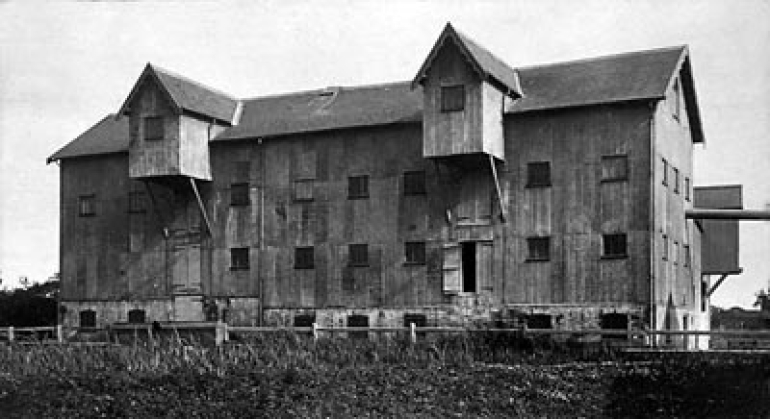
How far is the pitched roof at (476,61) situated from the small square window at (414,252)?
588cm

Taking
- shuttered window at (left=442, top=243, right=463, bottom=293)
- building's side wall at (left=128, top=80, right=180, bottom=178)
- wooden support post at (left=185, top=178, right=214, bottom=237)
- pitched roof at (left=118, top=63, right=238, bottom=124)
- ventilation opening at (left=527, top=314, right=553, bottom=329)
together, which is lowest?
ventilation opening at (left=527, top=314, right=553, bottom=329)

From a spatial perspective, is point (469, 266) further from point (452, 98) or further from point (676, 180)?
point (676, 180)

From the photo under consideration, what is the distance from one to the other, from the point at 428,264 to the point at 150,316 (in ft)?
40.8

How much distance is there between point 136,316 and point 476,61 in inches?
710

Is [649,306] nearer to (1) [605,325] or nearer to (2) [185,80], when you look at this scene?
(1) [605,325]

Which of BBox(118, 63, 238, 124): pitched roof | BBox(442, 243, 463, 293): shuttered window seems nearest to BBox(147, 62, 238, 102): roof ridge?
BBox(118, 63, 238, 124): pitched roof

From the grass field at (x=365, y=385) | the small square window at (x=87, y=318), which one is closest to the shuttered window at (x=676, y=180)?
the grass field at (x=365, y=385)

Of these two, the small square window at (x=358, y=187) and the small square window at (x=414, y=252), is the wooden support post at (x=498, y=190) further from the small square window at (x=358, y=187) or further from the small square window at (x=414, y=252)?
the small square window at (x=358, y=187)

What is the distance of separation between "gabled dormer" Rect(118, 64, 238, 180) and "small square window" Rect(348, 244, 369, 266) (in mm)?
7025

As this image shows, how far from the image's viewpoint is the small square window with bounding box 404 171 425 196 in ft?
123

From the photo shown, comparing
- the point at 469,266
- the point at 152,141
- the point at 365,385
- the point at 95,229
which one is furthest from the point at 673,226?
the point at 95,229

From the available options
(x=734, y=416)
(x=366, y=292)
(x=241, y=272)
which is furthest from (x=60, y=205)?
(x=734, y=416)

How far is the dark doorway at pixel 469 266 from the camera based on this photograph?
121ft

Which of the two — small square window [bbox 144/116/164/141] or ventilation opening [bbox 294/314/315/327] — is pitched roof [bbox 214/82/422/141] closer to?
small square window [bbox 144/116/164/141]
